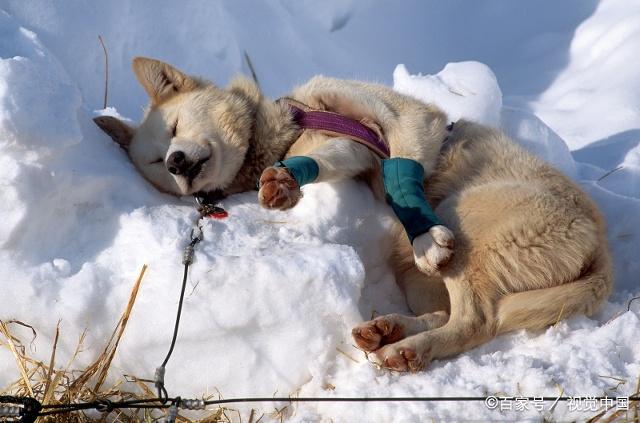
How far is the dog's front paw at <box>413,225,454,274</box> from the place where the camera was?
2.62 m

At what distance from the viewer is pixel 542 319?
247 centimetres

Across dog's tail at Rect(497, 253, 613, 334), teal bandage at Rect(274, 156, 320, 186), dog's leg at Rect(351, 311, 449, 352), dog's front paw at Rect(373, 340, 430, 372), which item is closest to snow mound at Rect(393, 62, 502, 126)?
teal bandage at Rect(274, 156, 320, 186)

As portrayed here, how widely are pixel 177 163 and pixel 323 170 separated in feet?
2.19

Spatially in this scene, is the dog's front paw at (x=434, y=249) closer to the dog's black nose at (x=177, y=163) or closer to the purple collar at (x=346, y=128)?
the purple collar at (x=346, y=128)

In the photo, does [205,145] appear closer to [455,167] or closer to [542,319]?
[455,167]

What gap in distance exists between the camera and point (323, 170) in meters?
2.84

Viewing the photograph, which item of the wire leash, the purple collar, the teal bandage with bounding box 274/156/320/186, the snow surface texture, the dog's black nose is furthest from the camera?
the purple collar

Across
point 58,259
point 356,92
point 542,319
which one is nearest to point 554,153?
point 356,92

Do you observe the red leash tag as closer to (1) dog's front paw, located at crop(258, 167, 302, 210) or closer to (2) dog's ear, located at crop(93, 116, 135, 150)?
(1) dog's front paw, located at crop(258, 167, 302, 210)

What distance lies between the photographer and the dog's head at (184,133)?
3.01m

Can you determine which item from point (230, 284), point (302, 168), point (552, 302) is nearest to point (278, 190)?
point (302, 168)

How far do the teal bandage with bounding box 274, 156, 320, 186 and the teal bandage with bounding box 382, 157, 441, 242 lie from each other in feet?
1.09

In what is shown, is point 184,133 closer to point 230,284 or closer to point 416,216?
point 230,284

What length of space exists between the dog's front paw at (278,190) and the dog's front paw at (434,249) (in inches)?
22.2
